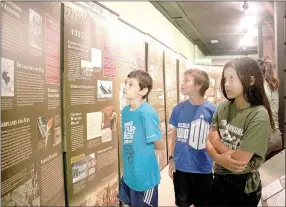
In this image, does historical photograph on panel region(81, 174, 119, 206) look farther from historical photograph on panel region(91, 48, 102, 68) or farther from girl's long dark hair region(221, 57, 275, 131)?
girl's long dark hair region(221, 57, 275, 131)

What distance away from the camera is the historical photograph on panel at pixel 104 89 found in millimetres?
2684

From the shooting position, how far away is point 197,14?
6.28 metres

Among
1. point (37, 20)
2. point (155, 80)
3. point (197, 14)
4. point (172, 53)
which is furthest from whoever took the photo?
point (197, 14)

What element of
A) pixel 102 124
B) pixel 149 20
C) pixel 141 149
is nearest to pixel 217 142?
pixel 141 149

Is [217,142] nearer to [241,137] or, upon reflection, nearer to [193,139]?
[241,137]

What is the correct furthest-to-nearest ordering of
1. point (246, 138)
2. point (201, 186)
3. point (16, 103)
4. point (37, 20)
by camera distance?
point (201, 186), point (37, 20), point (16, 103), point (246, 138)

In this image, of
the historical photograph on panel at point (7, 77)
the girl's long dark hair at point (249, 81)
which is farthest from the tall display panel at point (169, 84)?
the historical photograph on panel at point (7, 77)

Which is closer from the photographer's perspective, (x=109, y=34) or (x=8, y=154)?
(x=8, y=154)

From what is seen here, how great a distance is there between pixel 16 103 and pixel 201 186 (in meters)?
1.59

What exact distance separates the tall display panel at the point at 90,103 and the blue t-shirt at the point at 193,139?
72 centimetres

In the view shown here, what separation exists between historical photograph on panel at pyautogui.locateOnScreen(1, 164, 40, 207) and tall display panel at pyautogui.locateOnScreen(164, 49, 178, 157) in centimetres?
355

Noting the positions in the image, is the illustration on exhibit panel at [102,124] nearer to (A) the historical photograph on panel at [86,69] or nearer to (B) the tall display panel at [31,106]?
(A) the historical photograph on panel at [86,69]

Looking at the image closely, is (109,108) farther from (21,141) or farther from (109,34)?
(21,141)

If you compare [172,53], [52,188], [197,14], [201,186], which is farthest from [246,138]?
[197,14]
